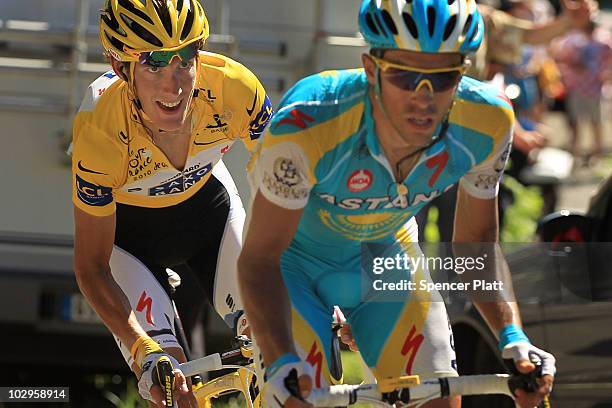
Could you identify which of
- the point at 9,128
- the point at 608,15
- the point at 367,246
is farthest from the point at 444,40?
the point at 608,15

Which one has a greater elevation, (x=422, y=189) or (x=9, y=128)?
(x=422, y=189)

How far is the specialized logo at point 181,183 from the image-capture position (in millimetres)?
5195

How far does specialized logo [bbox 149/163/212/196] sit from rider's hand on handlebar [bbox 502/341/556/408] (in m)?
1.80

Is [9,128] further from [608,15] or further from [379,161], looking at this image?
[608,15]

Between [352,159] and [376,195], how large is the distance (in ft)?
0.59

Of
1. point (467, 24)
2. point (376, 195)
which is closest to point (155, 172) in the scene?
point (376, 195)

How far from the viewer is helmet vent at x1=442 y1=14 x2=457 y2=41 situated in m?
3.80

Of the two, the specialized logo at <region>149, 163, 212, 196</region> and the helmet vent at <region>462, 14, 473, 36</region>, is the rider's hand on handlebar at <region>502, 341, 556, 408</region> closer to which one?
the helmet vent at <region>462, 14, 473, 36</region>

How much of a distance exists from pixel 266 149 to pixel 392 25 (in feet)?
1.66

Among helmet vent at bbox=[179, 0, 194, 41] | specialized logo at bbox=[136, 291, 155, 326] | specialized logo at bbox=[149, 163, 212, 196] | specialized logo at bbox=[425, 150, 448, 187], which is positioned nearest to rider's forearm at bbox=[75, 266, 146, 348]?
specialized logo at bbox=[136, 291, 155, 326]

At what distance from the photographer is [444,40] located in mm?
3793

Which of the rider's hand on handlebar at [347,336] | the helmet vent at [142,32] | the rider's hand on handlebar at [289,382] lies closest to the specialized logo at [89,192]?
the helmet vent at [142,32]

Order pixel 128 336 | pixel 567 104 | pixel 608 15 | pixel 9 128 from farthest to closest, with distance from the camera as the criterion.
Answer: pixel 608 15 → pixel 567 104 → pixel 9 128 → pixel 128 336

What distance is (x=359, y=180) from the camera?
4.01 m
